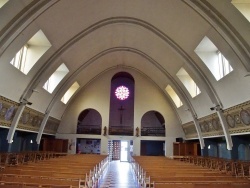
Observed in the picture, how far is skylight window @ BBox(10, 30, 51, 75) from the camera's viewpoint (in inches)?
426

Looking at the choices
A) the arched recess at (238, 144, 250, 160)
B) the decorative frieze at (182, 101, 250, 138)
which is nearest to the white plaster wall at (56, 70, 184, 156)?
the decorative frieze at (182, 101, 250, 138)

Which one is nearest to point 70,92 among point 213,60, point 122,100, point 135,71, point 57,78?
point 57,78

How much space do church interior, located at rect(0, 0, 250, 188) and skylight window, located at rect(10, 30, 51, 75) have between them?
5 centimetres

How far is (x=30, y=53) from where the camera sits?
36.6ft

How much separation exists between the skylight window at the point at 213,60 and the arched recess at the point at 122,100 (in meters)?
10.8

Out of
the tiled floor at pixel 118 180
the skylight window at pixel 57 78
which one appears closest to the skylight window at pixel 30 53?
the skylight window at pixel 57 78

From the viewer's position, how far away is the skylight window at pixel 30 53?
10819 millimetres

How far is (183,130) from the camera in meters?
19.5

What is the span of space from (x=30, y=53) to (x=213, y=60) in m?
9.09

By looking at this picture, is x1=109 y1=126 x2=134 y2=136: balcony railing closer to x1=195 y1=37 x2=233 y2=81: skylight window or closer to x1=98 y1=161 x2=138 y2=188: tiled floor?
x1=98 y1=161 x2=138 y2=188: tiled floor

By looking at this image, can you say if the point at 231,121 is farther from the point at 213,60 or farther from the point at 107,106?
the point at 107,106

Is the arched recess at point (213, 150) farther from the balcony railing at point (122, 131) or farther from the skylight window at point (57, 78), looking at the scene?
the skylight window at point (57, 78)

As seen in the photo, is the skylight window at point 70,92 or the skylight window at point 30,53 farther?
the skylight window at point 70,92

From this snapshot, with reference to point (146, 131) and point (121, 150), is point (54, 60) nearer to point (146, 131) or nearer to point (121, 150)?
point (146, 131)
